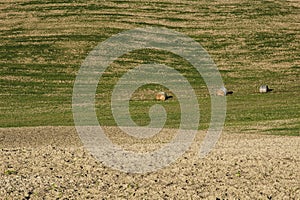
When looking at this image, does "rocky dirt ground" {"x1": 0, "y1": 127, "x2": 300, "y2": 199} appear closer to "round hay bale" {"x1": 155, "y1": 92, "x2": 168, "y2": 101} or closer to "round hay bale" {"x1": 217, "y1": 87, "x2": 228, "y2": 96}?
"round hay bale" {"x1": 155, "y1": 92, "x2": 168, "y2": 101}

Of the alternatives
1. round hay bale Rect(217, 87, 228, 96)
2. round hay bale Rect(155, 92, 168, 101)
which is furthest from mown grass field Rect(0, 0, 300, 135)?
round hay bale Rect(217, 87, 228, 96)

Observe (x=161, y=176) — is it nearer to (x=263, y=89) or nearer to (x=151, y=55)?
(x=263, y=89)

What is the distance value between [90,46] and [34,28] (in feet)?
25.2

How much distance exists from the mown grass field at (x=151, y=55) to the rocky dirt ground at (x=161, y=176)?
998 cm

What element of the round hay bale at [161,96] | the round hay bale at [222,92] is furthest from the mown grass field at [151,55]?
the round hay bale at [222,92]

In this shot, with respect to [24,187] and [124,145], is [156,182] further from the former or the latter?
[124,145]

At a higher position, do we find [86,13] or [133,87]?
[86,13]

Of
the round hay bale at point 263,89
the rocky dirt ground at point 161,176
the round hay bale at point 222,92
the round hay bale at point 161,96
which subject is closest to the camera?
the rocky dirt ground at point 161,176

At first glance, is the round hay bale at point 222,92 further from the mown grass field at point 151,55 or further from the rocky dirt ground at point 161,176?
the rocky dirt ground at point 161,176

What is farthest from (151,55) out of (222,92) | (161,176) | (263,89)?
(161,176)

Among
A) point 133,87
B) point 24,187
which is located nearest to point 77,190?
point 24,187

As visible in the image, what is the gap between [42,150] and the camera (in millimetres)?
23547

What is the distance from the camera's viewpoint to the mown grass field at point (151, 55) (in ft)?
123

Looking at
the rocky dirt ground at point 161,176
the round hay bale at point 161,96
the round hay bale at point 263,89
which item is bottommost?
the round hay bale at point 161,96
